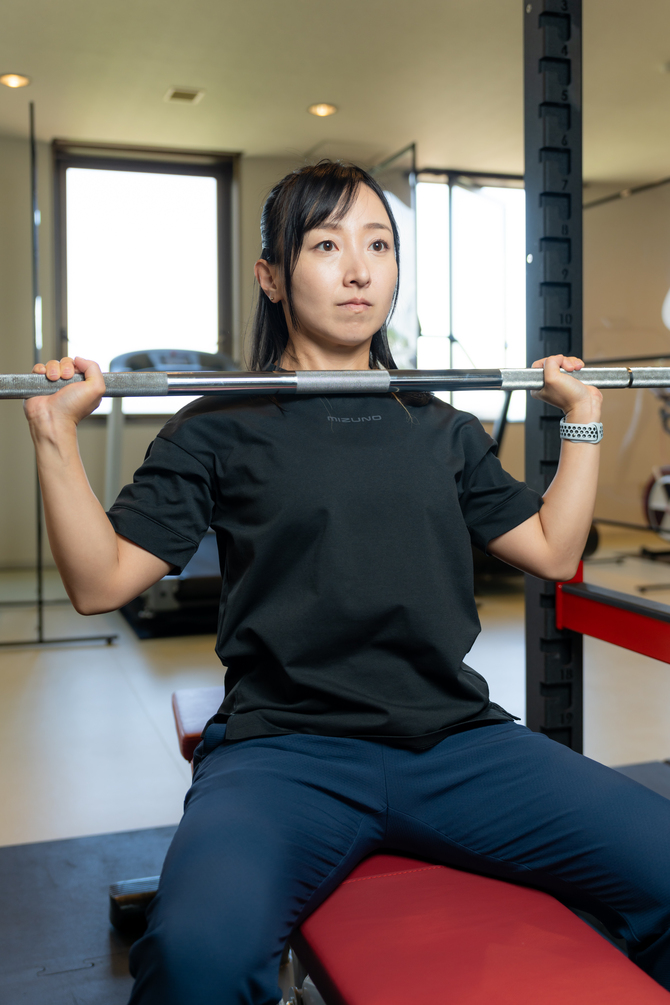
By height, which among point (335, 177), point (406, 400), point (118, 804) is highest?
point (335, 177)

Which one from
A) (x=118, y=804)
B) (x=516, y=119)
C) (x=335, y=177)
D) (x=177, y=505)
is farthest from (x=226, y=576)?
(x=516, y=119)

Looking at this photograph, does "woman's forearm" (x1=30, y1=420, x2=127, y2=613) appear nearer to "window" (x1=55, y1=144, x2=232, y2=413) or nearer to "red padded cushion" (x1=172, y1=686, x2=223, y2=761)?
"red padded cushion" (x1=172, y1=686, x2=223, y2=761)

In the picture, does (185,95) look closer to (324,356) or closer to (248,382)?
(324,356)

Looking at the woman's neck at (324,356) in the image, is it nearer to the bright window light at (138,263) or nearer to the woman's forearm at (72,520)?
the woman's forearm at (72,520)

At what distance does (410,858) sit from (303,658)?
27 centimetres

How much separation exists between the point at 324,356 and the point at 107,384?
0.97 ft

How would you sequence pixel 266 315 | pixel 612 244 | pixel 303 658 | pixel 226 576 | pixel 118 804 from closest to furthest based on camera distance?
pixel 303 658, pixel 226 576, pixel 266 315, pixel 118 804, pixel 612 244

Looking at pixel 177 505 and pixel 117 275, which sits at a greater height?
pixel 117 275

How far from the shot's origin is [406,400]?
3.80ft

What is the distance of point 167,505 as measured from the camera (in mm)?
1002

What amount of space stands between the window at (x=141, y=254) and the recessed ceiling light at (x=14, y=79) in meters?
1.01

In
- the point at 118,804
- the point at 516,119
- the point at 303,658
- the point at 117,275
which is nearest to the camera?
the point at 303,658

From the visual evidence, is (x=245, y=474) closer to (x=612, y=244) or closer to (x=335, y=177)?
(x=335, y=177)

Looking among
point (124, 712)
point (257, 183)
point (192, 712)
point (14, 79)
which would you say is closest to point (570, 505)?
point (192, 712)
